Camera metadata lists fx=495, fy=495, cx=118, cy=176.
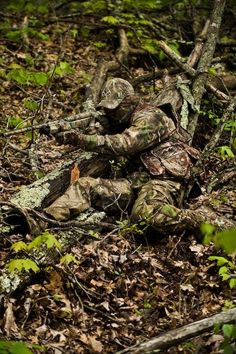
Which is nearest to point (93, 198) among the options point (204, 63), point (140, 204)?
point (140, 204)

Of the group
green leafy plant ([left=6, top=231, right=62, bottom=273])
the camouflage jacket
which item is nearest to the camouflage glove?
the camouflage jacket

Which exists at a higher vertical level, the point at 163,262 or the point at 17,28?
the point at 17,28

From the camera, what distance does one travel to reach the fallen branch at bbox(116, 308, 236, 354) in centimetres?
364

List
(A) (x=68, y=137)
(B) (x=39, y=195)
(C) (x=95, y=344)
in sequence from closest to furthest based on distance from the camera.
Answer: (C) (x=95, y=344) → (A) (x=68, y=137) → (B) (x=39, y=195)

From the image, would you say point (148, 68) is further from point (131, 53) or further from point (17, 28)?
point (17, 28)

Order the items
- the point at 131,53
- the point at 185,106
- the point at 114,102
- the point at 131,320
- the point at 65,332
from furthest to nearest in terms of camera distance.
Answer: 1. the point at 131,53
2. the point at 185,106
3. the point at 114,102
4. the point at 131,320
5. the point at 65,332

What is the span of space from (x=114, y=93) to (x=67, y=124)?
1233 millimetres

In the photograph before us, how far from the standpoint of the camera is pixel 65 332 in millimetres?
4535

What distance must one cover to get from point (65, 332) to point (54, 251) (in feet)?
3.22

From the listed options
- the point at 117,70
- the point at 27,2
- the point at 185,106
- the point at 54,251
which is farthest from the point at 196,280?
the point at 27,2

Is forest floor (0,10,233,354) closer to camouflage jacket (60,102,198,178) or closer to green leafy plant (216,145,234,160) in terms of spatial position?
camouflage jacket (60,102,198,178)

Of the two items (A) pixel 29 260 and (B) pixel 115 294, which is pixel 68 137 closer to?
(A) pixel 29 260

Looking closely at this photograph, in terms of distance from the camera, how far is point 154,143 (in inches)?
261

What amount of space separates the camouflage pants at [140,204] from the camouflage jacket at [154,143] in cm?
23
